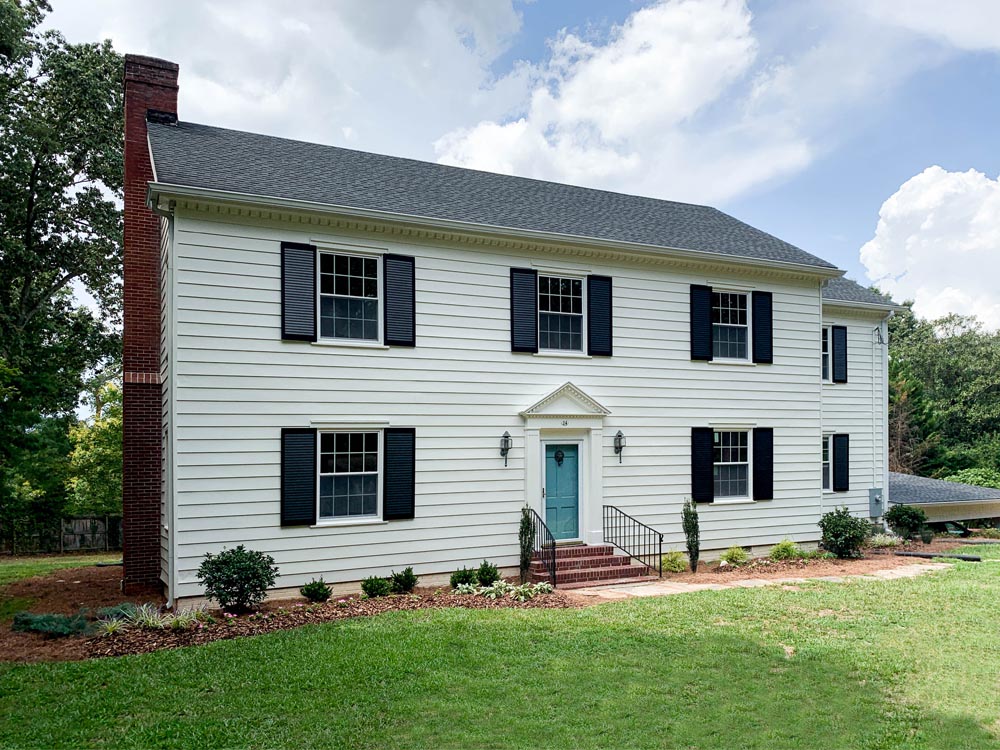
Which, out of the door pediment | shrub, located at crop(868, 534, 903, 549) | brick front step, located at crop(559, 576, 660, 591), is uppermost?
the door pediment

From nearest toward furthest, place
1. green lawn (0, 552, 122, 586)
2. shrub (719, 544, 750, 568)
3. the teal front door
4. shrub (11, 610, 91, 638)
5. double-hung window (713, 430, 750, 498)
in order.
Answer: shrub (11, 610, 91, 638) → the teal front door → shrub (719, 544, 750, 568) → green lawn (0, 552, 122, 586) → double-hung window (713, 430, 750, 498)

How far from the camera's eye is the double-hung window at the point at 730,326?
1498cm

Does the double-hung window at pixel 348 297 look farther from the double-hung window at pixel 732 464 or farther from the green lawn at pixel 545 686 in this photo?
the double-hung window at pixel 732 464

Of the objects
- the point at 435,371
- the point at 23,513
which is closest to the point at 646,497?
the point at 435,371

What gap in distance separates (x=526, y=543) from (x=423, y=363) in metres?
3.55

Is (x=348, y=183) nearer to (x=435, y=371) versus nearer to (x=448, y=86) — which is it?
(x=435, y=371)

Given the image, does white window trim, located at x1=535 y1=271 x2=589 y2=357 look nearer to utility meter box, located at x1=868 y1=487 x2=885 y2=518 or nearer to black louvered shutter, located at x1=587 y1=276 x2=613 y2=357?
black louvered shutter, located at x1=587 y1=276 x2=613 y2=357

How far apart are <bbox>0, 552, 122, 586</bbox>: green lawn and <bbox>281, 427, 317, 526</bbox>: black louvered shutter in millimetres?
6672

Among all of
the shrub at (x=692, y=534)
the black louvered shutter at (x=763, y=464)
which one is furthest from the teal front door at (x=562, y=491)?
the black louvered shutter at (x=763, y=464)

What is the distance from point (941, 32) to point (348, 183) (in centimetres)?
1283

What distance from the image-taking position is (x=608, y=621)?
29.2ft

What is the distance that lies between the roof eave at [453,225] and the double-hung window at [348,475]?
11.7 feet

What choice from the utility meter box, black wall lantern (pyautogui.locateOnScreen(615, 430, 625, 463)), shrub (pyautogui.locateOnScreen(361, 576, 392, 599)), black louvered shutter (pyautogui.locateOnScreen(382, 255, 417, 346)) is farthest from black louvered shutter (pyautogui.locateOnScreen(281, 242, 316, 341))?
the utility meter box

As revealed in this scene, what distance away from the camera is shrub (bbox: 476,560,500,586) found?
11273 millimetres
